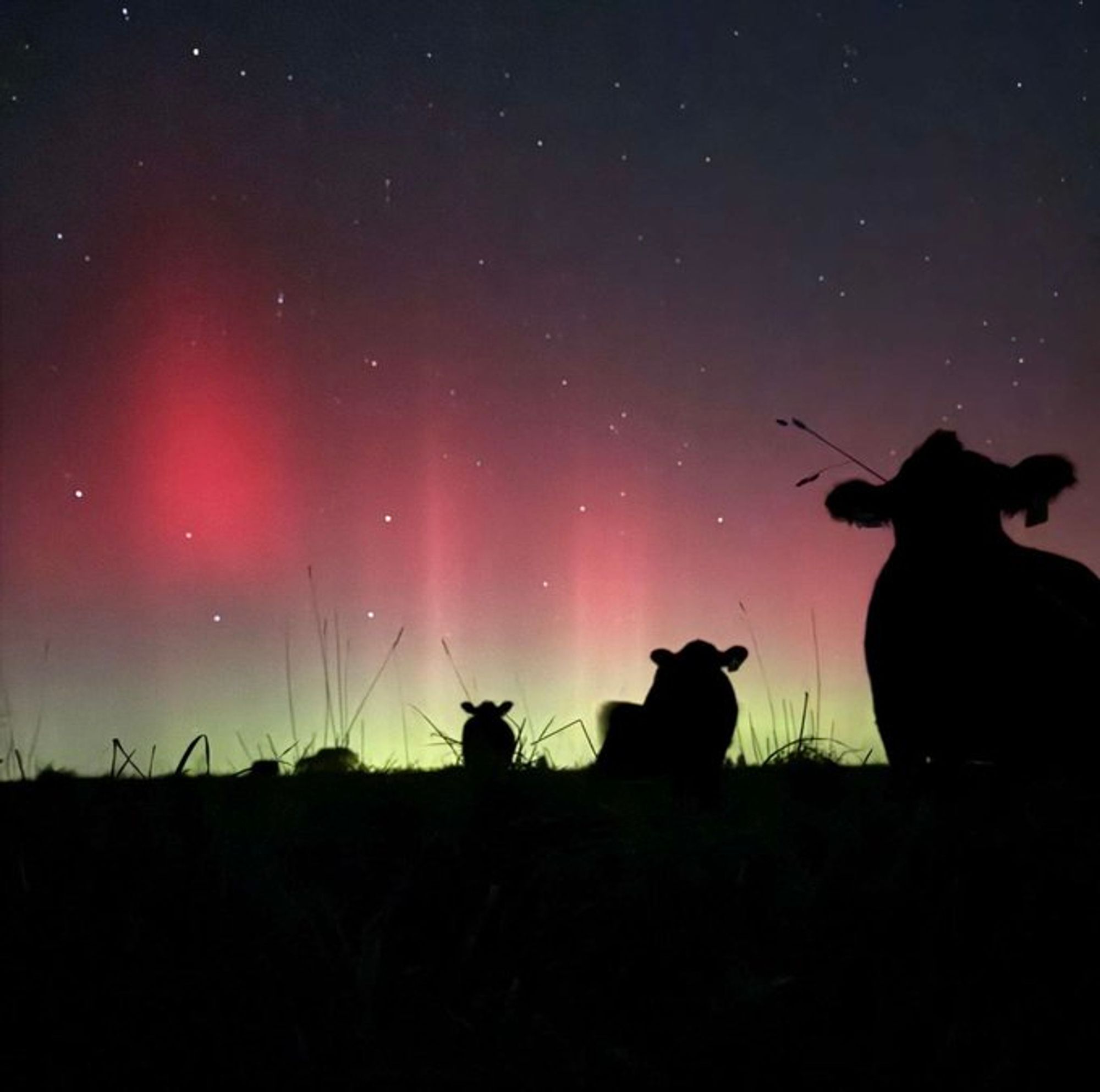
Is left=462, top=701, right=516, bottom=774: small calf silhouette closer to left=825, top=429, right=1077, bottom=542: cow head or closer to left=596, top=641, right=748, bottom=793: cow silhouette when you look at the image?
left=596, top=641, right=748, bottom=793: cow silhouette

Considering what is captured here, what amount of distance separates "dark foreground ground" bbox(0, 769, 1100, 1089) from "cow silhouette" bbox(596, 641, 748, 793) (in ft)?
6.63

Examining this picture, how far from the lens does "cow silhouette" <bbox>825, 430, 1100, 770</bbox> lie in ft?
18.4

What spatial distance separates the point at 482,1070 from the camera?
2.04m

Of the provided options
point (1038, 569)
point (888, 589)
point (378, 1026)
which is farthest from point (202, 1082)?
point (1038, 569)

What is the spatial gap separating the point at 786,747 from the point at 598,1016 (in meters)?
2.45

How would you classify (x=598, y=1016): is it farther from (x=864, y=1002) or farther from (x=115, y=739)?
(x=115, y=739)

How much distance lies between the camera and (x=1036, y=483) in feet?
20.6

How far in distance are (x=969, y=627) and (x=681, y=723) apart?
1592 mm

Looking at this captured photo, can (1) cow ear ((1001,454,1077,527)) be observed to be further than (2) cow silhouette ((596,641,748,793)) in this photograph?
Yes

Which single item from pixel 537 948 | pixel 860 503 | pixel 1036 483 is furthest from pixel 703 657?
pixel 537 948

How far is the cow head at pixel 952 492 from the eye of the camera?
609 centimetres

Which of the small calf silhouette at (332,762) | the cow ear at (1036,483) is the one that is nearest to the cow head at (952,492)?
the cow ear at (1036,483)

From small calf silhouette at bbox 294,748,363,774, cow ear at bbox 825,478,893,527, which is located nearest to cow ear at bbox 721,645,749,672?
cow ear at bbox 825,478,893,527

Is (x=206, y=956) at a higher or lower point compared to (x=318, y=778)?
lower
